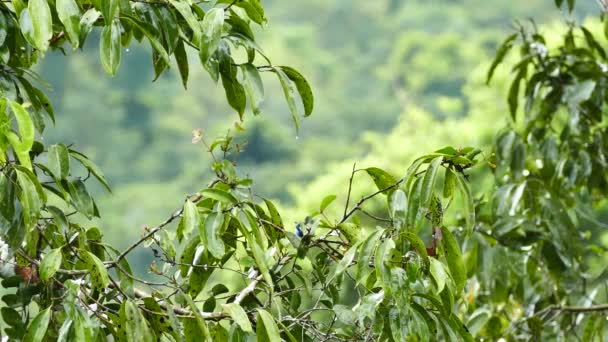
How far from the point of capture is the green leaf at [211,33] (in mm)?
1086

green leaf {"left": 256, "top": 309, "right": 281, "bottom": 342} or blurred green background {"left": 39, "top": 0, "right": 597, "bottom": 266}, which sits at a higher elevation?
green leaf {"left": 256, "top": 309, "right": 281, "bottom": 342}

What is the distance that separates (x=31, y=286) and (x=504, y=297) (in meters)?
1.05

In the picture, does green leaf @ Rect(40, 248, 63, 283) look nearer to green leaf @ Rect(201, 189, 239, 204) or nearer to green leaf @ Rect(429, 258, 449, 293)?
green leaf @ Rect(201, 189, 239, 204)

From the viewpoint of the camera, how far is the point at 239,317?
3.48ft

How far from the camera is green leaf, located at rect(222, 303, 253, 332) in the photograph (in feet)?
3.42

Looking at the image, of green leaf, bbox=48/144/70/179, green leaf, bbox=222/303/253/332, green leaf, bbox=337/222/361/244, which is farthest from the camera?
green leaf, bbox=337/222/361/244

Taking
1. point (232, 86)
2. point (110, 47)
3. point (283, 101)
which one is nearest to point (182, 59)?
point (232, 86)

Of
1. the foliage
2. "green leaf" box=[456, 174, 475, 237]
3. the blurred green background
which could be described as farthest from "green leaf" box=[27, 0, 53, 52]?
the blurred green background

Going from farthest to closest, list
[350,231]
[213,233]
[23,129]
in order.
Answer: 1. [350,231]
2. [213,233]
3. [23,129]

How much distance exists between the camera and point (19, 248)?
1198 millimetres

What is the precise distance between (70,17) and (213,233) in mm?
277

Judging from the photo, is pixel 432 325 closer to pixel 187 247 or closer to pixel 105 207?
pixel 187 247

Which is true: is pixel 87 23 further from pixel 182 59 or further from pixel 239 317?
pixel 239 317

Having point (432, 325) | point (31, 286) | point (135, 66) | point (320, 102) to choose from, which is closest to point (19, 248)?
point (31, 286)
